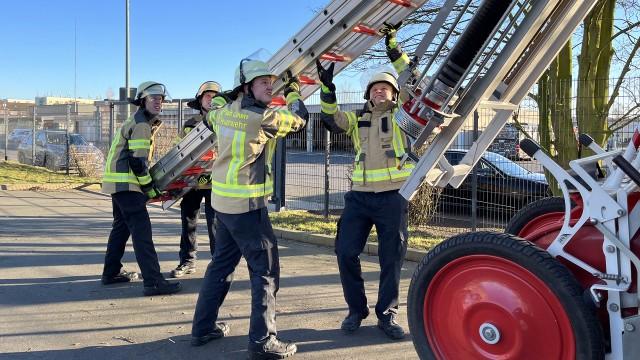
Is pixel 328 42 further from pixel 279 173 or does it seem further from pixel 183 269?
pixel 279 173

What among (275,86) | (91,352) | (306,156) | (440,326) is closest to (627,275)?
(440,326)

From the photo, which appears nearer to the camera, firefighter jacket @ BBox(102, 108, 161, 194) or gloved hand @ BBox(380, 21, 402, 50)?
gloved hand @ BBox(380, 21, 402, 50)

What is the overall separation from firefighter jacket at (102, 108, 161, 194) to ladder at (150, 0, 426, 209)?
0.37 meters

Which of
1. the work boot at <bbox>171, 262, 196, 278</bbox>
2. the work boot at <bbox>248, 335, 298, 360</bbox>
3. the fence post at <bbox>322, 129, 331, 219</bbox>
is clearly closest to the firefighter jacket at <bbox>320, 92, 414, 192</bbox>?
the work boot at <bbox>248, 335, 298, 360</bbox>

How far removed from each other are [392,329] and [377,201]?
0.97 meters

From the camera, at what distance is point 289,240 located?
26.9 feet

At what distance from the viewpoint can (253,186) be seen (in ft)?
12.9

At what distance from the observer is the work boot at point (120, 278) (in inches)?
226

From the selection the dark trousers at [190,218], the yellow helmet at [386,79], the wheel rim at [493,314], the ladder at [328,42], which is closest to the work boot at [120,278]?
the dark trousers at [190,218]

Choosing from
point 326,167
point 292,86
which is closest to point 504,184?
point 326,167

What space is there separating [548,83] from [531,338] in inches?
211

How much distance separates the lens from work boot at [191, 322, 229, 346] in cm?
412

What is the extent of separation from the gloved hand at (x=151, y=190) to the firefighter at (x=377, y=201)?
2.12 m

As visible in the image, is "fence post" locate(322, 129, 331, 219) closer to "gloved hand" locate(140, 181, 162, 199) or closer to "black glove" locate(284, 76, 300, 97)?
"gloved hand" locate(140, 181, 162, 199)
